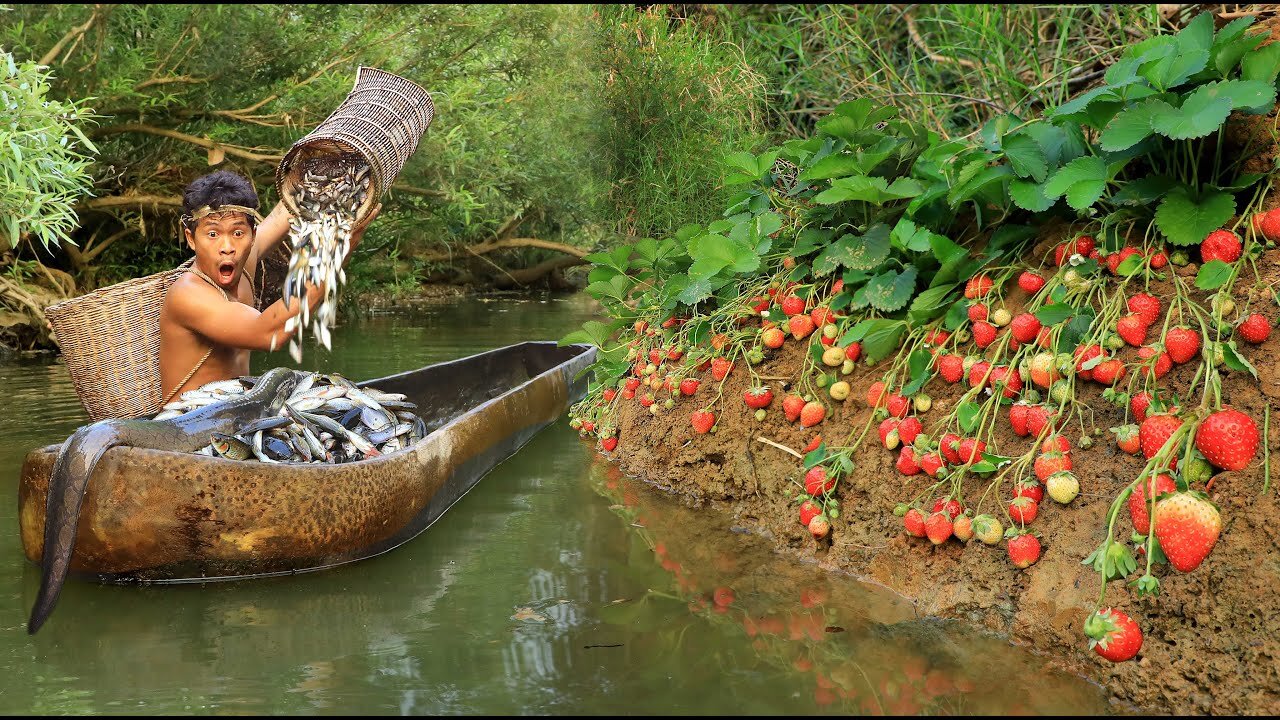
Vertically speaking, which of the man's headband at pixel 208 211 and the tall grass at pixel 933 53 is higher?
the tall grass at pixel 933 53

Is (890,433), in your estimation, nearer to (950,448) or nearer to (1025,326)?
(950,448)

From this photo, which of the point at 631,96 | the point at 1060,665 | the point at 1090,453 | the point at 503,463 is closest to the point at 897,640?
the point at 1060,665

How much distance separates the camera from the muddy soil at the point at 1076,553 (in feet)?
6.62

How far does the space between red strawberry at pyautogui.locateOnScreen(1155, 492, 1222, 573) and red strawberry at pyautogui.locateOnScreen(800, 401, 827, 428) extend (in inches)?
51.9

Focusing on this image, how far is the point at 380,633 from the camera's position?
98.9 inches

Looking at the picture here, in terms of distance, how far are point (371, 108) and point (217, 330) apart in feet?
3.33

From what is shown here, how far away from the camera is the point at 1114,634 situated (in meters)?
1.96

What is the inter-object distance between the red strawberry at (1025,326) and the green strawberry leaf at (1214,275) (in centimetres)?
40

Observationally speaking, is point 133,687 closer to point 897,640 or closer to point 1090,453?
point 897,640

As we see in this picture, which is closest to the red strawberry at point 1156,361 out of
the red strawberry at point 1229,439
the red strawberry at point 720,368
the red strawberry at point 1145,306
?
the red strawberry at point 1145,306

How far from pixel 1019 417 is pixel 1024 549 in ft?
1.22

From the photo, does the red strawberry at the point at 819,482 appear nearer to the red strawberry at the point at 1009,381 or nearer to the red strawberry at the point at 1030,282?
the red strawberry at the point at 1009,381

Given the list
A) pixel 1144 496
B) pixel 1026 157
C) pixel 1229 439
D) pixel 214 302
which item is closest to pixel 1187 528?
pixel 1144 496

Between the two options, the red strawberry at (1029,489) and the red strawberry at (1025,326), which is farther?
the red strawberry at (1025,326)
